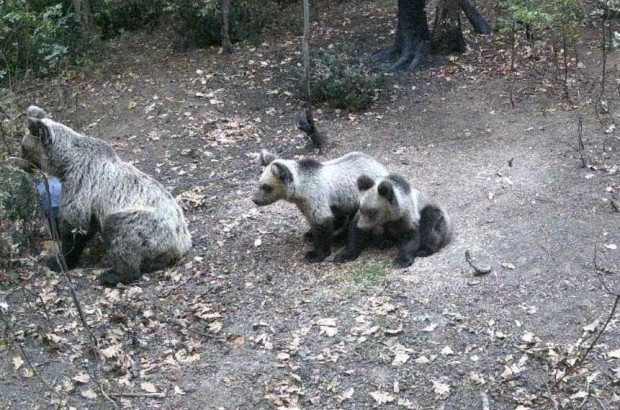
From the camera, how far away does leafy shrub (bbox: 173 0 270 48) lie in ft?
50.9

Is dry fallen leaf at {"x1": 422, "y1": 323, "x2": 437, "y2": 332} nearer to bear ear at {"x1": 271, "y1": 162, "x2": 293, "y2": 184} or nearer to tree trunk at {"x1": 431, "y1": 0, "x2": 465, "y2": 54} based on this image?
bear ear at {"x1": 271, "y1": 162, "x2": 293, "y2": 184}

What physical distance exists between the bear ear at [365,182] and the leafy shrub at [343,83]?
15.2ft

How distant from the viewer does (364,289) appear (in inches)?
314

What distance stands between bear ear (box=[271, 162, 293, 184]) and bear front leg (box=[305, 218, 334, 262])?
0.62 m

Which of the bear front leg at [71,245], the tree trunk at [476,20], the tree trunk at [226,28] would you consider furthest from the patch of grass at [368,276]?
the tree trunk at [476,20]

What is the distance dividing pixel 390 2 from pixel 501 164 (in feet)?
28.3

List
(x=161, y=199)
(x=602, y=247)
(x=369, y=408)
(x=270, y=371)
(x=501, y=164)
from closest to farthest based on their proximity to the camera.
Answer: (x=369, y=408), (x=270, y=371), (x=602, y=247), (x=161, y=199), (x=501, y=164)

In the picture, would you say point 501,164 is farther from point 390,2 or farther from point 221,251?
point 390,2

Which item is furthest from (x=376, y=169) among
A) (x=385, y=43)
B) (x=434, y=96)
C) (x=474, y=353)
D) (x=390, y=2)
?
(x=390, y=2)

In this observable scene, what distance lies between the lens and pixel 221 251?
30.9 ft

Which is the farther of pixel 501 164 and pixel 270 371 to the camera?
pixel 501 164

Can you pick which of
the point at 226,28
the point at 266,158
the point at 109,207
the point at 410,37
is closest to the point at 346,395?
the point at 266,158

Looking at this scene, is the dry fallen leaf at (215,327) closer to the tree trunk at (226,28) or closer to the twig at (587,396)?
the twig at (587,396)

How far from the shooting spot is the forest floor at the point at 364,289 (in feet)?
22.2
